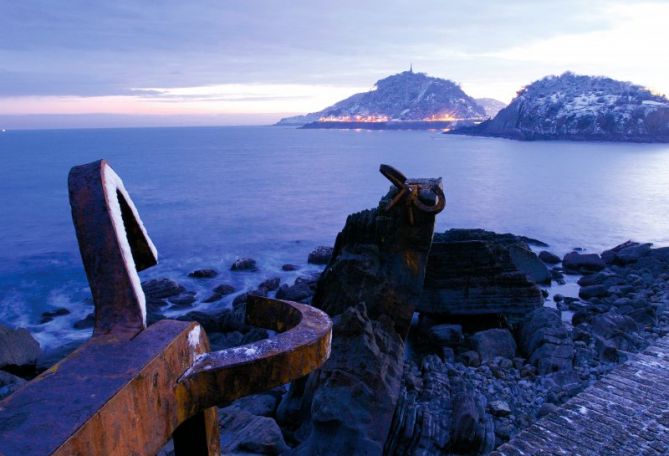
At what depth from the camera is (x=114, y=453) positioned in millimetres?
1050

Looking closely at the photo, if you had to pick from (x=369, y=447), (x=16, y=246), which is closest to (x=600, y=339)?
(x=369, y=447)

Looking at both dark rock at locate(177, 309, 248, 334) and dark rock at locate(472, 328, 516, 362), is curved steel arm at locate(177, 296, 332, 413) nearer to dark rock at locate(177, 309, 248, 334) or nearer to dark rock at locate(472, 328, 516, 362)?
dark rock at locate(472, 328, 516, 362)

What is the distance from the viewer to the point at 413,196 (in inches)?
329

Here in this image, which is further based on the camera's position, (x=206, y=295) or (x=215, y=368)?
(x=206, y=295)

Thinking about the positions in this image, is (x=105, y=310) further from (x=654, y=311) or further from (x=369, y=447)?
(x=654, y=311)

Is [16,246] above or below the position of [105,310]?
below

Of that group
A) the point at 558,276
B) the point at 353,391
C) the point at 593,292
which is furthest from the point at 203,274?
the point at 353,391

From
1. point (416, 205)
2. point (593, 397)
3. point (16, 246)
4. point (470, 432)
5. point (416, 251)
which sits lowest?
point (16, 246)

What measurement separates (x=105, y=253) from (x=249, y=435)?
5132 millimetres

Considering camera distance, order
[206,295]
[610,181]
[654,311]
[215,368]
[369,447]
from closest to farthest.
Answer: [215,368], [369,447], [654,311], [206,295], [610,181]

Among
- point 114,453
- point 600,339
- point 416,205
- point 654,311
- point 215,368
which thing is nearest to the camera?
point 114,453

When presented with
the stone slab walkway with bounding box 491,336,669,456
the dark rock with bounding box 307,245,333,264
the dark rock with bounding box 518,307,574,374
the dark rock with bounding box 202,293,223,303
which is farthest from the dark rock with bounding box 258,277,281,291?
the stone slab walkway with bounding box 491,336,669,456

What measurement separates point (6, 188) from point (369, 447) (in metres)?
45.3

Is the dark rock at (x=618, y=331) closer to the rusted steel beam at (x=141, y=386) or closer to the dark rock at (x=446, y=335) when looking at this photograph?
the dark rock at (x=446, y=335)
